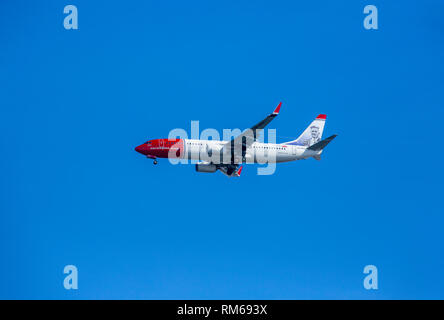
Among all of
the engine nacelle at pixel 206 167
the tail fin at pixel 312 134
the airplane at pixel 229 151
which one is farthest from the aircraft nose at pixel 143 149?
the tail fin at pixel 312 134

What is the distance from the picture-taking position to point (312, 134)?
88062 mm

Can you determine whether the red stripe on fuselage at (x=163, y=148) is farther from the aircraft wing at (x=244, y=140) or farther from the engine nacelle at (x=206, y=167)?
the aircraft wing at (x=244, y=140)

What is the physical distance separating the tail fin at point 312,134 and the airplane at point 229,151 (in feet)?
8.03

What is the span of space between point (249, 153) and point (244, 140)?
3.15 m

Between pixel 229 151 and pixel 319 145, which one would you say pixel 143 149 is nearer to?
pixel 229 151

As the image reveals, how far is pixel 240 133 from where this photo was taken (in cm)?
7825

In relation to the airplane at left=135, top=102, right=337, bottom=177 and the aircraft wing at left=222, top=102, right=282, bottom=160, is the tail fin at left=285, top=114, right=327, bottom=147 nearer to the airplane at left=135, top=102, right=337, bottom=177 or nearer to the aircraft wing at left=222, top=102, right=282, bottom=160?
the airplane at left=135, top=102, right=337, bottom=177

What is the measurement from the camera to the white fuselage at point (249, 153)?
80.4 m

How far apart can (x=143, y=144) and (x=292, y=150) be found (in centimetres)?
2033

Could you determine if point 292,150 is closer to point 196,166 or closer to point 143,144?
point 196,166
